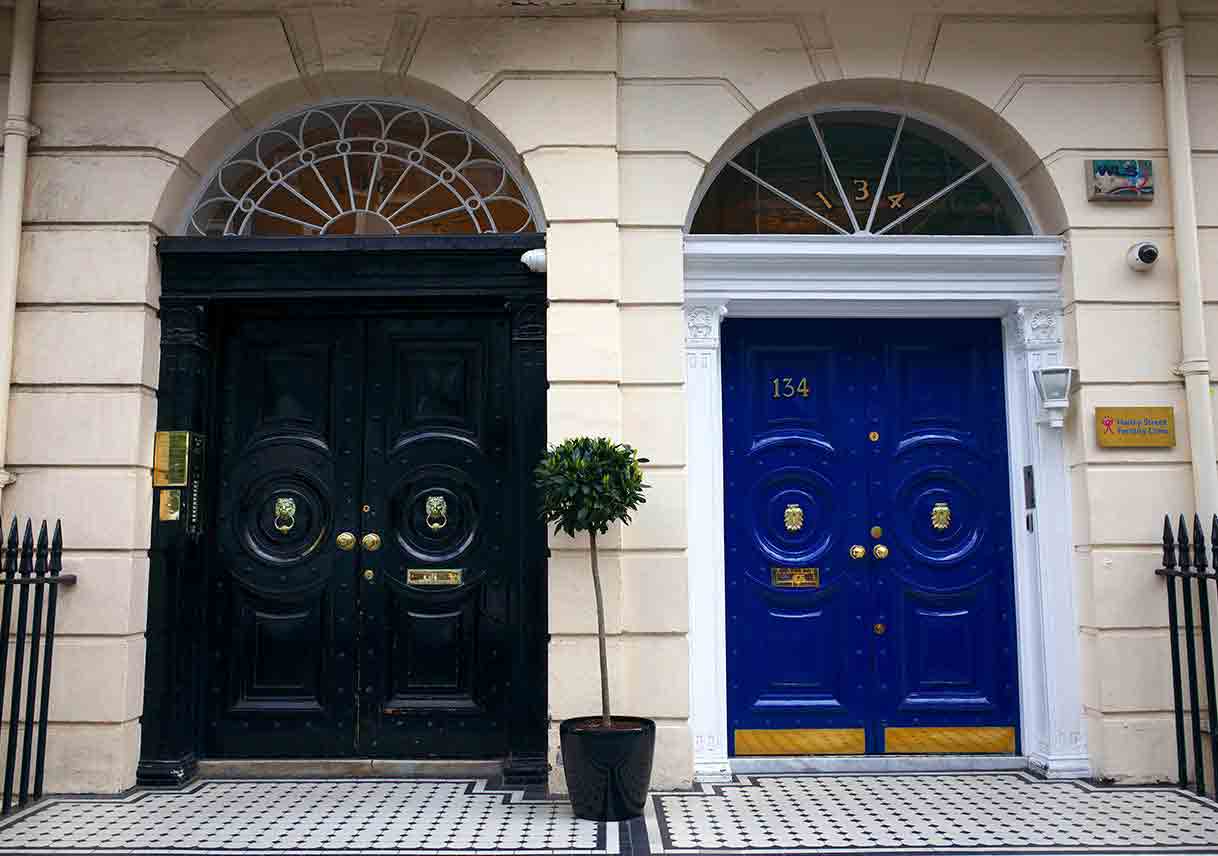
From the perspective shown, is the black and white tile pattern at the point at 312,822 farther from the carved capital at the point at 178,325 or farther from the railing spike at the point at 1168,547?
the railing spike at the point at 1168,547

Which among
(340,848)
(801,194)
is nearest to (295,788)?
(340,848)

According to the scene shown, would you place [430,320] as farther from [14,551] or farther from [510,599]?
[14,551]

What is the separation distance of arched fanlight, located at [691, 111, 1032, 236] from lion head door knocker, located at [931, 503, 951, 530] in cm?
170

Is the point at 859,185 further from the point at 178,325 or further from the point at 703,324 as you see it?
the point at 178,325

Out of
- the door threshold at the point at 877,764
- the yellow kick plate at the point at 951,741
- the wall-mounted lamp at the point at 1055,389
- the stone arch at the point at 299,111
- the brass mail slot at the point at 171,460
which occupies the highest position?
the stone arch at the point at 299,111

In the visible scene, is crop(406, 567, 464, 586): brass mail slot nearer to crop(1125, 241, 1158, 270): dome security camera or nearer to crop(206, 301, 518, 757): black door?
crop(206, 301, 518, 757): black door

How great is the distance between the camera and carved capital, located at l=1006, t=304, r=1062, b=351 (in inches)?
227

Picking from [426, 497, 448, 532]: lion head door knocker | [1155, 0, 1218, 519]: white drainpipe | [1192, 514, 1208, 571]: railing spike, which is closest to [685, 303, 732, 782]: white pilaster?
[426, 497, 448, 532]: lion head door knocker

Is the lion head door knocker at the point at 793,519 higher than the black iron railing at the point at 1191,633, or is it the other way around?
the lion head door knocker at the point at 793,519

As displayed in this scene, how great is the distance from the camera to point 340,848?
169 inches

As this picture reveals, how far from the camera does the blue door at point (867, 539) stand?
5.74 metres

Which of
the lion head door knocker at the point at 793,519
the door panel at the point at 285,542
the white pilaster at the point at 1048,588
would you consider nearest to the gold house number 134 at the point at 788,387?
the lion head door knocker at the point at 793,519

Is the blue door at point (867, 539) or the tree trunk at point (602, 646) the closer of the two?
the tree trunk at point (602, 646)

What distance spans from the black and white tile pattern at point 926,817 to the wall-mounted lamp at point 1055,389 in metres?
2.07
